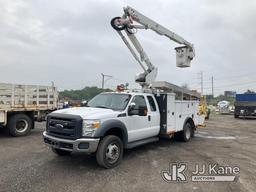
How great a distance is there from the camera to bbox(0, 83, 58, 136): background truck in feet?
32.0

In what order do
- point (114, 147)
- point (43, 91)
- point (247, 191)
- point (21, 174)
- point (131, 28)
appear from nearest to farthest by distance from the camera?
1. point (247, 191)
2. point (21, 174)
3. point (114, 147)
4. point (131, 28)
5. point (43, 91)

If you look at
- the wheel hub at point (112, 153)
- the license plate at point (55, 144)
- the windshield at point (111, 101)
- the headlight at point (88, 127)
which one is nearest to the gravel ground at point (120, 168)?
the wheel hub at point (112, 153)

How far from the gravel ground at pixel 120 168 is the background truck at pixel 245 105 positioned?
1668 cm

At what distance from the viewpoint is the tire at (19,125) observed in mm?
9891

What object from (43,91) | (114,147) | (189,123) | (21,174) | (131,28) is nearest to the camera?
(21,174)

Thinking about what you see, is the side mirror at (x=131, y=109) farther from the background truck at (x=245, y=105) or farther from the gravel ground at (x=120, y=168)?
the background truck at (x=245, y=105)

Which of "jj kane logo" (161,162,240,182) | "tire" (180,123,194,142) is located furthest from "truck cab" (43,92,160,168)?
"tire" (180,123,194,142)

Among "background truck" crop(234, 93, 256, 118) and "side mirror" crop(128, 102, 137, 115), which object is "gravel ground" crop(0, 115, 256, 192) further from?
"background truck" crop(234, 93, 256, 118)

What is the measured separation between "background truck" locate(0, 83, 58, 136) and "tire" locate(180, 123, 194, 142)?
20.1ft

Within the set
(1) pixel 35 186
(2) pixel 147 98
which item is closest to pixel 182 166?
(2) pixel 147 98

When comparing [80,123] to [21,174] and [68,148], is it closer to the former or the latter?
[68,148]

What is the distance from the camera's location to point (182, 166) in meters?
6.34

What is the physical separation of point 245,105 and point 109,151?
72.0 ft

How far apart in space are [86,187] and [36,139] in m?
5.68
